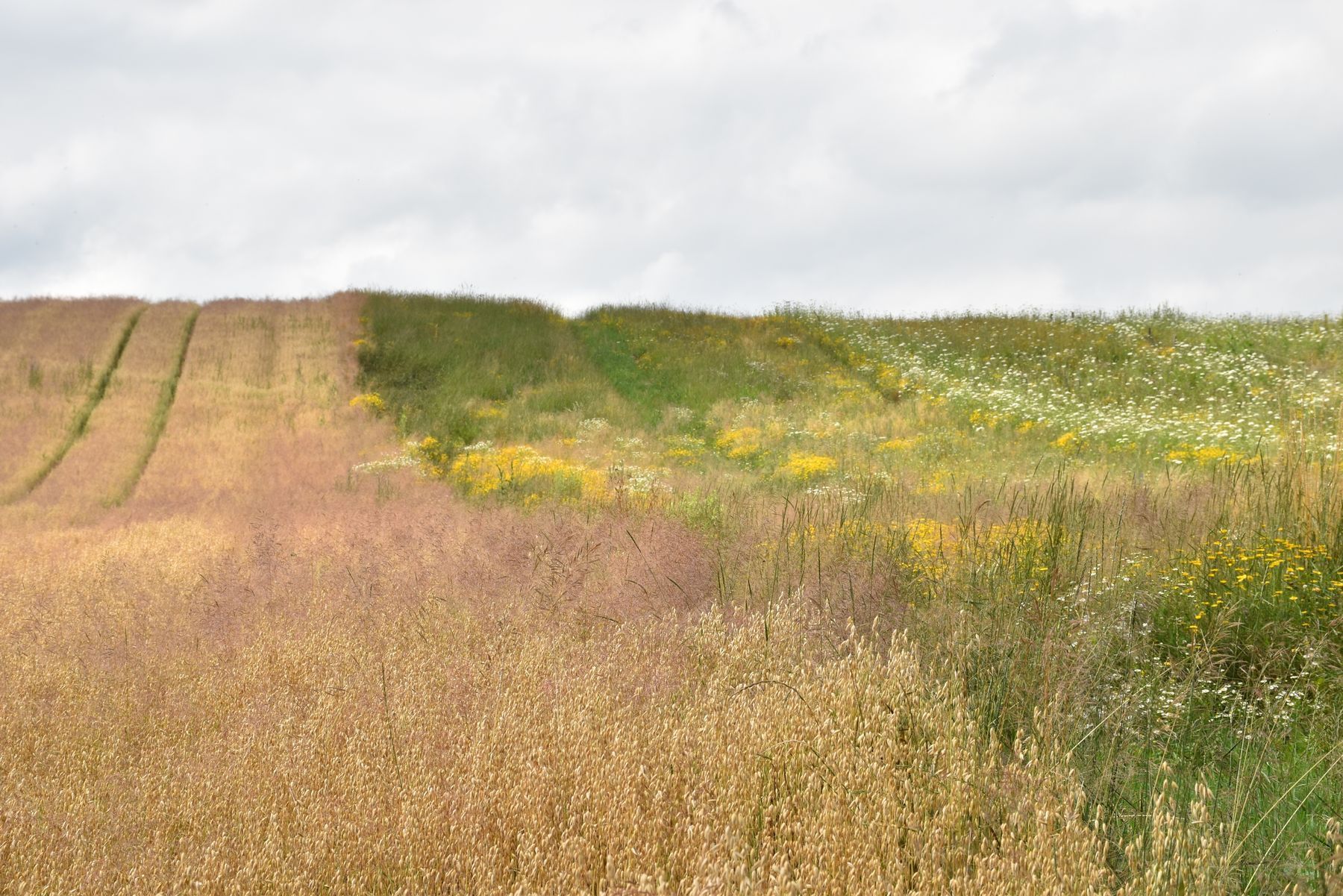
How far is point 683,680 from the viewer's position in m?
4.14

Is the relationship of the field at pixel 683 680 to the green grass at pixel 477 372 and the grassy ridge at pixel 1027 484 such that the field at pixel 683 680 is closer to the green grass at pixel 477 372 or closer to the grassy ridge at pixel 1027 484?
the grassy ridge at pixel 1027 484

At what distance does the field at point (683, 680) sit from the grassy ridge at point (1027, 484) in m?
0.05

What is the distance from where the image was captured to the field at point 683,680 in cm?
282

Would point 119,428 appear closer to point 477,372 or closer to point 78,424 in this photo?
point 78,424

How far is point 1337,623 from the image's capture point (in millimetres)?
4875

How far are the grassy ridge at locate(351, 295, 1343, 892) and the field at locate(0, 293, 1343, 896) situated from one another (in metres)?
0.05

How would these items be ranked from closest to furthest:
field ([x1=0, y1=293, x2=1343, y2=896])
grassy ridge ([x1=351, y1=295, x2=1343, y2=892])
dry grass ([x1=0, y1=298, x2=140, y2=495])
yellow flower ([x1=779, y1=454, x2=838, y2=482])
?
field ([x1=0, y1=293, x2=1343, y2=896])
grassy ridge ([x1=351, y1=295, x2=1343, y2=892])
yellow flower ([x1=779, y1=454, x2=838, y2=482])
dry grass ([x1=0, y1=298, x2=140, y2=495])

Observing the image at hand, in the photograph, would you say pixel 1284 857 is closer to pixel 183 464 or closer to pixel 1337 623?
pixel 1337 623

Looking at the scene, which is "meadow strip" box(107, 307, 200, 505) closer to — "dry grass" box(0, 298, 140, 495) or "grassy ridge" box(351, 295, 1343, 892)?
"dry grass" box(0, 298, 140, 495)

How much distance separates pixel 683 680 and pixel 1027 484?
4.83 meters

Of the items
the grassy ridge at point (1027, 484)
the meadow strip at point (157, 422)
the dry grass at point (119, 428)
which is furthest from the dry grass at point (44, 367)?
the grassy ridge at point (1027, 484)

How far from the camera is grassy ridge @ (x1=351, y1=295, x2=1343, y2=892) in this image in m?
3.83

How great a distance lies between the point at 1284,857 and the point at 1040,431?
38.9 ft

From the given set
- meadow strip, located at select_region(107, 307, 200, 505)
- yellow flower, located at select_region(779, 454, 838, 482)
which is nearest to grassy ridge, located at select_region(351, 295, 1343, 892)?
yellow flower, located at select_region(779, 454, 838, 482)
